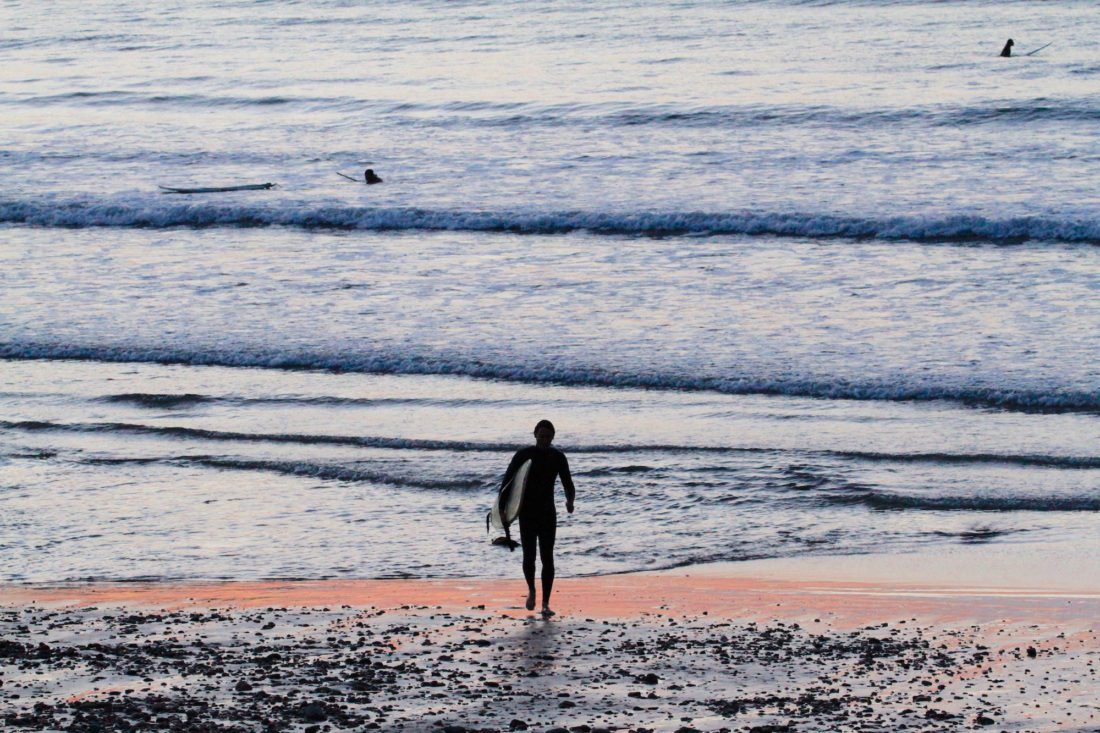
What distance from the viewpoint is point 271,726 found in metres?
7.32

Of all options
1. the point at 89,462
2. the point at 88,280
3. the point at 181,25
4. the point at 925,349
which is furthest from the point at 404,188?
the point at 181,25

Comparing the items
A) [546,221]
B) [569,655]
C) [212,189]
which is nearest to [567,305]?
[546,221]

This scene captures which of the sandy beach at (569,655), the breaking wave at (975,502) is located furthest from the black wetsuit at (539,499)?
the breaking wave at (975,502)

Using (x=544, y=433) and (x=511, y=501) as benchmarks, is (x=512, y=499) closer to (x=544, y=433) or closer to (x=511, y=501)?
(x=511, y=501)

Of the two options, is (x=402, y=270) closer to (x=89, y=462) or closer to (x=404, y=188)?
(x=404, y=188)

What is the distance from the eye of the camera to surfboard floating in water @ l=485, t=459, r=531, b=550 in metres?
9.95

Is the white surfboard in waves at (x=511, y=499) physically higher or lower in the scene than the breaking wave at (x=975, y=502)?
higher

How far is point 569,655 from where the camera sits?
28.4 feet

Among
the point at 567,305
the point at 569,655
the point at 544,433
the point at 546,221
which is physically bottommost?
the point at 569,655

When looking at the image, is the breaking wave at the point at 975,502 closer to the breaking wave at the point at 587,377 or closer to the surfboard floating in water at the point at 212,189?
the breaking wave at the point at 587,377

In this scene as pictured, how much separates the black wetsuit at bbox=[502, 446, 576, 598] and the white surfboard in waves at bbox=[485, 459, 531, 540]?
0.03 metres

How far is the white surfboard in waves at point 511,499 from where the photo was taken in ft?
32.7

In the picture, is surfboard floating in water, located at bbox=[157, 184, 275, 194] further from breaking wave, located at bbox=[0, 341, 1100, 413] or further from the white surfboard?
the white surfboard

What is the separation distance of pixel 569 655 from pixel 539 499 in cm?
153
